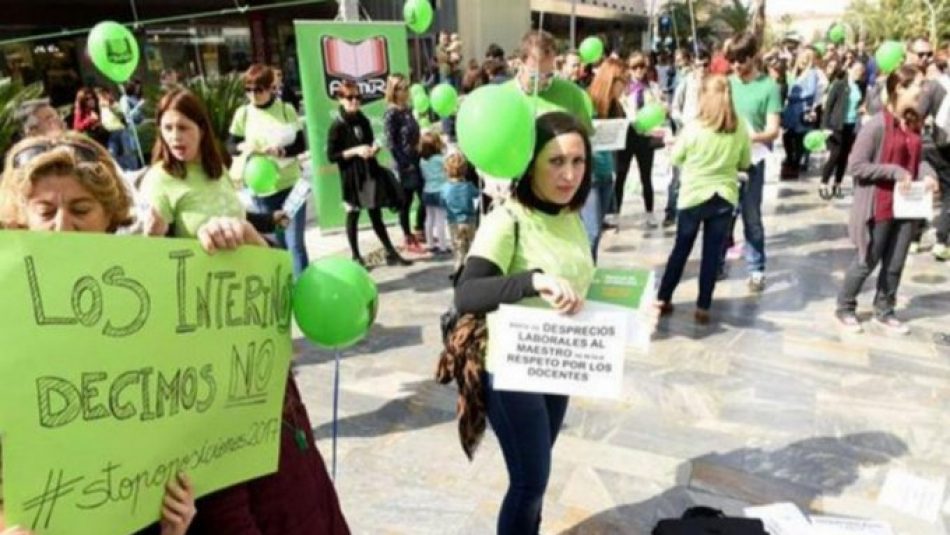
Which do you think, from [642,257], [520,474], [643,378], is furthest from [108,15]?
[520,474]

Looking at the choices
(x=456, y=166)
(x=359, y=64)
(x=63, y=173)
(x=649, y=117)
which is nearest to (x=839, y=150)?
(x=649, y=117)

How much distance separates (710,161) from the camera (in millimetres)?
4473

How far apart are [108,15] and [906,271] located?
16737 millimetres

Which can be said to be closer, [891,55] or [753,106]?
[753,106]

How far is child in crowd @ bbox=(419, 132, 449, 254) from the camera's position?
6328 mm

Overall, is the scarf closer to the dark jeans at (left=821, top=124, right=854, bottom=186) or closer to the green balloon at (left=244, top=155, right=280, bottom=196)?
the green balloon at (left=244, top=155, right=280, bottom=196)

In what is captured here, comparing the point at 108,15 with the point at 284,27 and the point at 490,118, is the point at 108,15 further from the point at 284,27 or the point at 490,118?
the point at 490,118

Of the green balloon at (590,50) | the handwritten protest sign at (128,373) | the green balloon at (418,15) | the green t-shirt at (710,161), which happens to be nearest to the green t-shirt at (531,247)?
the handwritten protest sign at (128,373)

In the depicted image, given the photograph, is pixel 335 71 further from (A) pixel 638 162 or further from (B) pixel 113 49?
(A) pixel 638 162

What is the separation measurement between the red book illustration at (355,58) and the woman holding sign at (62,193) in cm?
549

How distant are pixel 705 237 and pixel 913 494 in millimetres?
2072

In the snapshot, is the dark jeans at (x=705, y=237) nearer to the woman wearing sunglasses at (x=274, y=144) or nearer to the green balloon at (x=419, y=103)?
the woman wearing sunglasses at (x=274, y=144)

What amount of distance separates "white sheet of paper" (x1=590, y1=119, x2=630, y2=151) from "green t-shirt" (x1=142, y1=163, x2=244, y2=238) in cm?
280

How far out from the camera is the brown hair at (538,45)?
11.5 ft
